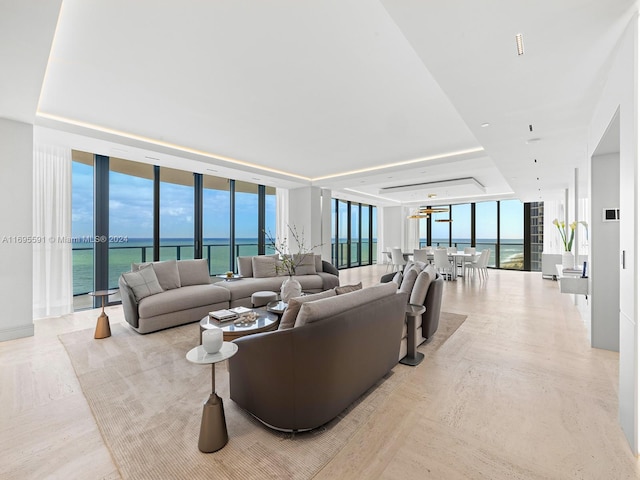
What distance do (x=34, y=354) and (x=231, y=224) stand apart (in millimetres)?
4375

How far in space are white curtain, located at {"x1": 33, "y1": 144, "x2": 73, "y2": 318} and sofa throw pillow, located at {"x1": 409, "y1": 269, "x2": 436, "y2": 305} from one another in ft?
17.7

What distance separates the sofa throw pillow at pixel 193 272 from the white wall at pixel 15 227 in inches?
72.6

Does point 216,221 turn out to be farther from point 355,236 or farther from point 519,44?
point 519,44

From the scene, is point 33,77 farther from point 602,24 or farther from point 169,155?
point 602,24

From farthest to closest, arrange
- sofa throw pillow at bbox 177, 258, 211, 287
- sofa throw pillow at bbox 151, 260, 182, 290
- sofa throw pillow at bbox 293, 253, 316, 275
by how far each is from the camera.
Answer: sofa throw pillow at bbox 293, 253, 316, 275
sofa throw pillow at bbox 177, 258, 211, 287
sofa throw pillow at bbox 151, 260, 182, 290

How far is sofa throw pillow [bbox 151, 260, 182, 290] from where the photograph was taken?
459 centimetres

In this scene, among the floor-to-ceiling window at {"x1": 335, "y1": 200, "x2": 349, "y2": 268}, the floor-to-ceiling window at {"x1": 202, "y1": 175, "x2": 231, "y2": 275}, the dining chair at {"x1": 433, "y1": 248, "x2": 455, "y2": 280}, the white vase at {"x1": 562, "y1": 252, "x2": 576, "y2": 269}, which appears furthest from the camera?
the floor-to-ceiling window at {"x1": 335, "y1": 200, "x2": 349, "y2": 268}

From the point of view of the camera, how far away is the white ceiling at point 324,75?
1889 mm

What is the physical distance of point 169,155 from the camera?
4980mm

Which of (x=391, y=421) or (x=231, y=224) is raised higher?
(x=231, y=224)

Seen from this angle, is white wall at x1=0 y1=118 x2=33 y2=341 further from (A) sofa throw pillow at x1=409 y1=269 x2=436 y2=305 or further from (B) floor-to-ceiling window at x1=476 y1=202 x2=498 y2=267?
(B) floor-to-ceiling window at x1=476 y1=202 x2=498 y2=267

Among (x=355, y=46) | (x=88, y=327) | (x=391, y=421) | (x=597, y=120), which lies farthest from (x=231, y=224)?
(x=597, y=120)

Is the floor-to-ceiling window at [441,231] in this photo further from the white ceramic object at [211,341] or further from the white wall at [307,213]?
the white ceramic object at [211,341]

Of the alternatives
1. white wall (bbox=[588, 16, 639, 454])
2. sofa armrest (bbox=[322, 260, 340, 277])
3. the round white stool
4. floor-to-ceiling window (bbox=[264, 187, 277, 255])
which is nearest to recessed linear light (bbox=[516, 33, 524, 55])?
white wall (bbox=[588, 16, 639, 454])
